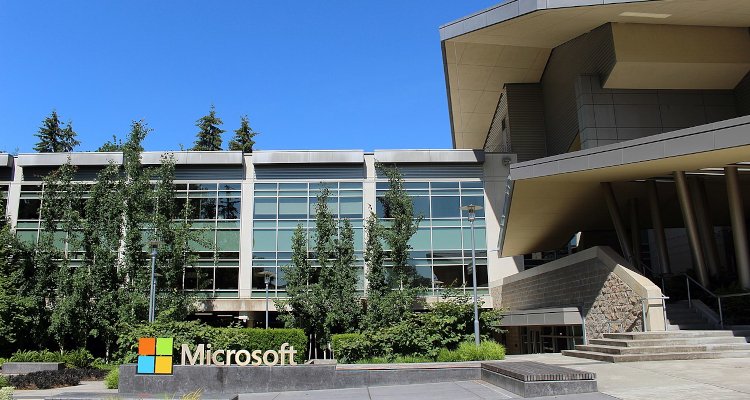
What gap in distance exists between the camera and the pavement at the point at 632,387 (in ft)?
34.2

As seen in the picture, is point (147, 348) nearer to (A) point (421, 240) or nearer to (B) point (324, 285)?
(B) point (324, 285)

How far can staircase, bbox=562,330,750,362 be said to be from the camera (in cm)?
1556

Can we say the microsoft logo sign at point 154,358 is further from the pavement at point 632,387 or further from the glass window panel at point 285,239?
the glass window panel at point 285,239

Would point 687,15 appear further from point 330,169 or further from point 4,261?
point 4,261

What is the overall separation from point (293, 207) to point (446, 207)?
30.4 ft

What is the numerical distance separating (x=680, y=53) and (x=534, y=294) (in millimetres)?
12197

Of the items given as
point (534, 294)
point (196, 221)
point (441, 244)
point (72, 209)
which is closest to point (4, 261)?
point (72, 209)

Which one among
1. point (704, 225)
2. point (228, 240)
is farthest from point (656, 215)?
point (228, 240)

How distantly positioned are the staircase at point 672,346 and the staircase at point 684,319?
1.73 m

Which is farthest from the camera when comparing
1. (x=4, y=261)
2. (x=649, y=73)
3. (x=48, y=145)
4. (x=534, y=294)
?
(x=48, y=145)

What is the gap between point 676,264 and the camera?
36875 millimetres

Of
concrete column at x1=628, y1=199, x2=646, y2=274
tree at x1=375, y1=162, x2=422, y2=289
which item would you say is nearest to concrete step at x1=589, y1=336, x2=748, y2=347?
concrete column at x1=628, y1=199, x2=646, y2=274

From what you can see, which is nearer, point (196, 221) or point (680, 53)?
point (680, 53)

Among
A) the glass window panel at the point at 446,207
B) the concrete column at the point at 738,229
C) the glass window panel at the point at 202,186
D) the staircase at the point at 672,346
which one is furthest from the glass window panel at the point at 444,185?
the staircase at the point at 672,346
